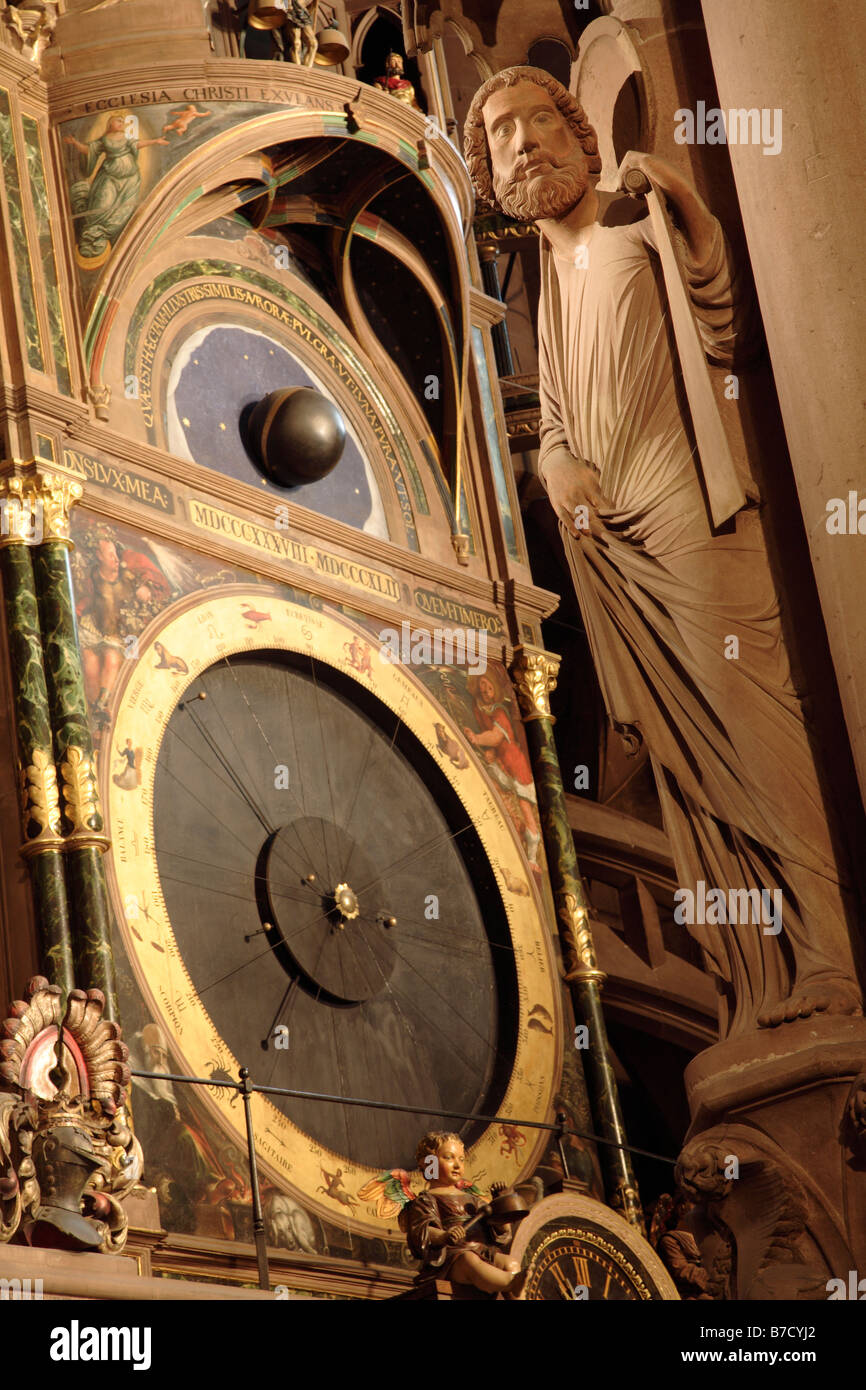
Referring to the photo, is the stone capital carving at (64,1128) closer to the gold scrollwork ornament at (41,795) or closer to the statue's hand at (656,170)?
the statue's hand at (656,170)

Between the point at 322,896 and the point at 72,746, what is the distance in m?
1.73

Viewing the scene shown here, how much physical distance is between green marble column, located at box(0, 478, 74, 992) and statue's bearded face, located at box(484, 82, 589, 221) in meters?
5.12

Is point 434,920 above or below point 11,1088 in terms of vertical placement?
above

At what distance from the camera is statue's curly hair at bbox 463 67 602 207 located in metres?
3.33

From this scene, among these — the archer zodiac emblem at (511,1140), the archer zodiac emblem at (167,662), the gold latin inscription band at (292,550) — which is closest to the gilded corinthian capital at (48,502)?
the archer zodiac emblem at (167,662)

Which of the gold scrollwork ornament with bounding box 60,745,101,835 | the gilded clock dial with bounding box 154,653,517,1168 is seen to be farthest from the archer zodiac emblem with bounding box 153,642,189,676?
the gold scrollwork ornament with bounding box 60,745,101,835

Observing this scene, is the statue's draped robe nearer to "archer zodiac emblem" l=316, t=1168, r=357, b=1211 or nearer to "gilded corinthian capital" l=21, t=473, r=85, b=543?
"gilded corinthian capital" l=21, t=473, r=85, b=543

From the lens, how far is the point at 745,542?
300 cm

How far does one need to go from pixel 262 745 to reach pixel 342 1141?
6.33ft

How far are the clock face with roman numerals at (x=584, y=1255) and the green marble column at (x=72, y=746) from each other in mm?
2045
